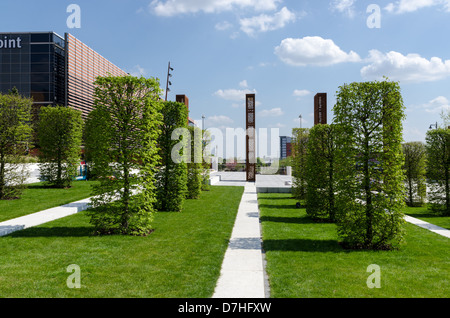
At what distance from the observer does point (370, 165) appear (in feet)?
23.9

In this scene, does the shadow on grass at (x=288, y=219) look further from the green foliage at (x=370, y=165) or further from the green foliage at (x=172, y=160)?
the green foliage at (x=172, y=160)

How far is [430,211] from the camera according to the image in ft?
44.5

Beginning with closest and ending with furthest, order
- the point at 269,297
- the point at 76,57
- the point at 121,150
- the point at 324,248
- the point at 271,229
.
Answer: the point at 269,297
the point at 324,248
the point at 121,150
the point at 271,229
the point at 76,57

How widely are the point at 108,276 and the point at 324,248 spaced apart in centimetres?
489

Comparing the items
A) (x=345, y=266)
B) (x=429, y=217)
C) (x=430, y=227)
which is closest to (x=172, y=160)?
(x=345, y=266)

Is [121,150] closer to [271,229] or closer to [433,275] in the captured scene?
[271,229]

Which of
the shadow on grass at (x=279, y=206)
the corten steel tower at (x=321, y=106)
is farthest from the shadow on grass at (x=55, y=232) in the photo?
the corten steel tower at (x=321, y=106)

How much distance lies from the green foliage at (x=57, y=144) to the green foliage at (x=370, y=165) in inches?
651

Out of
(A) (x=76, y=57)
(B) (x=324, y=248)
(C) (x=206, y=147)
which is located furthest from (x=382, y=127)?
(A) (x=76, y=57)

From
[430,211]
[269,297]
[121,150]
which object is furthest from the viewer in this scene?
[430,211]

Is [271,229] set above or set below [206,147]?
below

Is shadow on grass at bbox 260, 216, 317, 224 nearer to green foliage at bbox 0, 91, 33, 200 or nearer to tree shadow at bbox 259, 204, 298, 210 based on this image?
tree shadow at bbox 259, 204, 298, 210

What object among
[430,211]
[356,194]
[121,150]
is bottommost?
[430,211]

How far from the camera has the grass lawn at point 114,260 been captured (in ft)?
15.3
